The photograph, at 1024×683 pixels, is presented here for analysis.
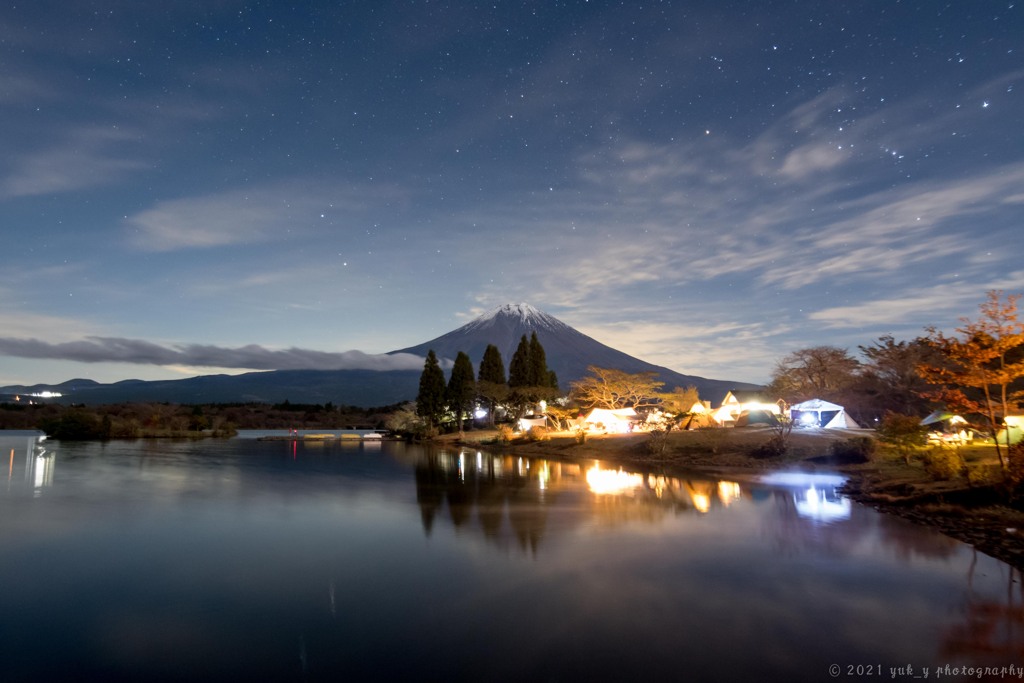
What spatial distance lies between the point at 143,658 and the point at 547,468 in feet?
83.7

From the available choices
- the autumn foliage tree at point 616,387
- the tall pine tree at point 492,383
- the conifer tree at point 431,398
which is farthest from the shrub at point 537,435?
the conifer tree at point 431,398

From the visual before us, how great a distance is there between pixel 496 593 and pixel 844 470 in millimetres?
22698

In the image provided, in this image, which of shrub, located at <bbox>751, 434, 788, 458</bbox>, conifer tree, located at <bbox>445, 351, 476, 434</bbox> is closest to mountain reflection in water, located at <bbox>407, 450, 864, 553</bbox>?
shrub, located at <bbox>751, 434, 788, 458</bbox>

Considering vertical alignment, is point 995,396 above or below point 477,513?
above

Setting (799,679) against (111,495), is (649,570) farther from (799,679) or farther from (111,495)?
(111,495)

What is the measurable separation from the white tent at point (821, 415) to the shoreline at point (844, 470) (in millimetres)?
6559

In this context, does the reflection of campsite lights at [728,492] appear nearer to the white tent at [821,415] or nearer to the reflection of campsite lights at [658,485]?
the reflection of campsite lights at [658,485]

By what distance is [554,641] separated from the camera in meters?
6.77

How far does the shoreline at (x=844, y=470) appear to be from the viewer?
12.5 metres

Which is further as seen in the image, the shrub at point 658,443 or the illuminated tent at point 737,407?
the illuminated tent at point 737,407

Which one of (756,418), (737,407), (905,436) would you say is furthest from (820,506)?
(737,407)

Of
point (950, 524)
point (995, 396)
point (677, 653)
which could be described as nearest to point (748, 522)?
point (950, 524)

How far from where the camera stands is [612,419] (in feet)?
173

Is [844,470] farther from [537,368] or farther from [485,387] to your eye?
[537,368]
